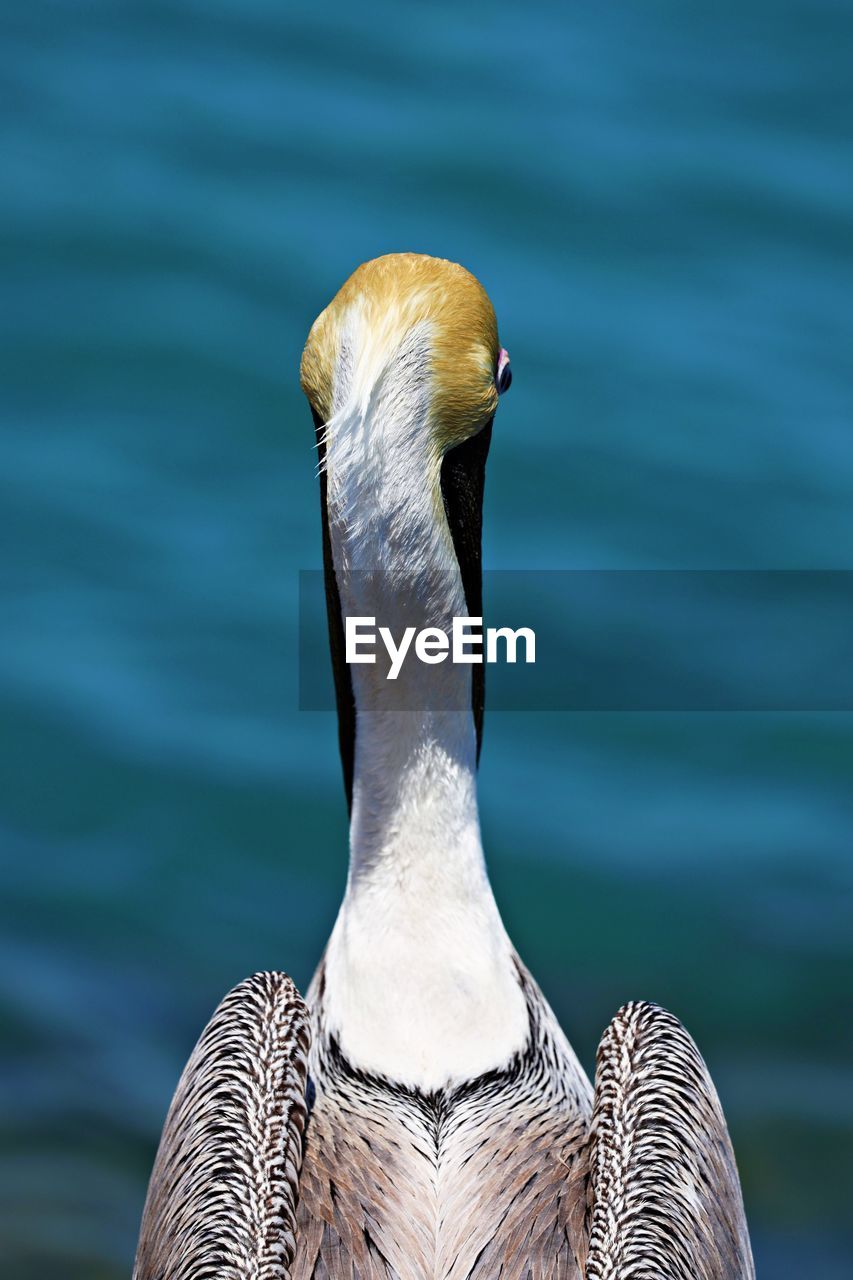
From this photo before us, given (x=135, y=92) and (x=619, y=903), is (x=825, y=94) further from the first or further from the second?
(x=619, y=903)

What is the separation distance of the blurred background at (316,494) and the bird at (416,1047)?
1554 millimetres

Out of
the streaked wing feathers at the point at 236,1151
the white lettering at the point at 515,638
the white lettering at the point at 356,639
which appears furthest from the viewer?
the white lettering at the point at 515,638

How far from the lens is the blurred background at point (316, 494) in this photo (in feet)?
19.1

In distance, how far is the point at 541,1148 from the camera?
3764 millimetres

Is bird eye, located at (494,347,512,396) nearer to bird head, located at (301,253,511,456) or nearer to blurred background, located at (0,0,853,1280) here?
bird head, located at (301,253,511,456)

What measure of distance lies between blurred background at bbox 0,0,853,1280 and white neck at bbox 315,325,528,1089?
66.6 inches

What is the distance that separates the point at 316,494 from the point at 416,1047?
361 centimetres

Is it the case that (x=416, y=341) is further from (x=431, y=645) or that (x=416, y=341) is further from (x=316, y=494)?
(x=316, y=494)

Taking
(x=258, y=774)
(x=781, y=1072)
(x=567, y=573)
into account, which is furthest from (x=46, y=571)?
(x=781, y=1072)

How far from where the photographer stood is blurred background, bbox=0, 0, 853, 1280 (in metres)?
5.81

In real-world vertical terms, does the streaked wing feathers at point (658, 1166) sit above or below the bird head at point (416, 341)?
below

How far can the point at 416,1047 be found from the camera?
12.8 ft

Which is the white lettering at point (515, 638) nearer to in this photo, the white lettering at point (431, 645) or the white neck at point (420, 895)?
the white neck at point (420, 895)

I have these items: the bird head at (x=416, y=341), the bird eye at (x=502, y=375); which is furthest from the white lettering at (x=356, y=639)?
the bird eye at (x=502, y=375)
